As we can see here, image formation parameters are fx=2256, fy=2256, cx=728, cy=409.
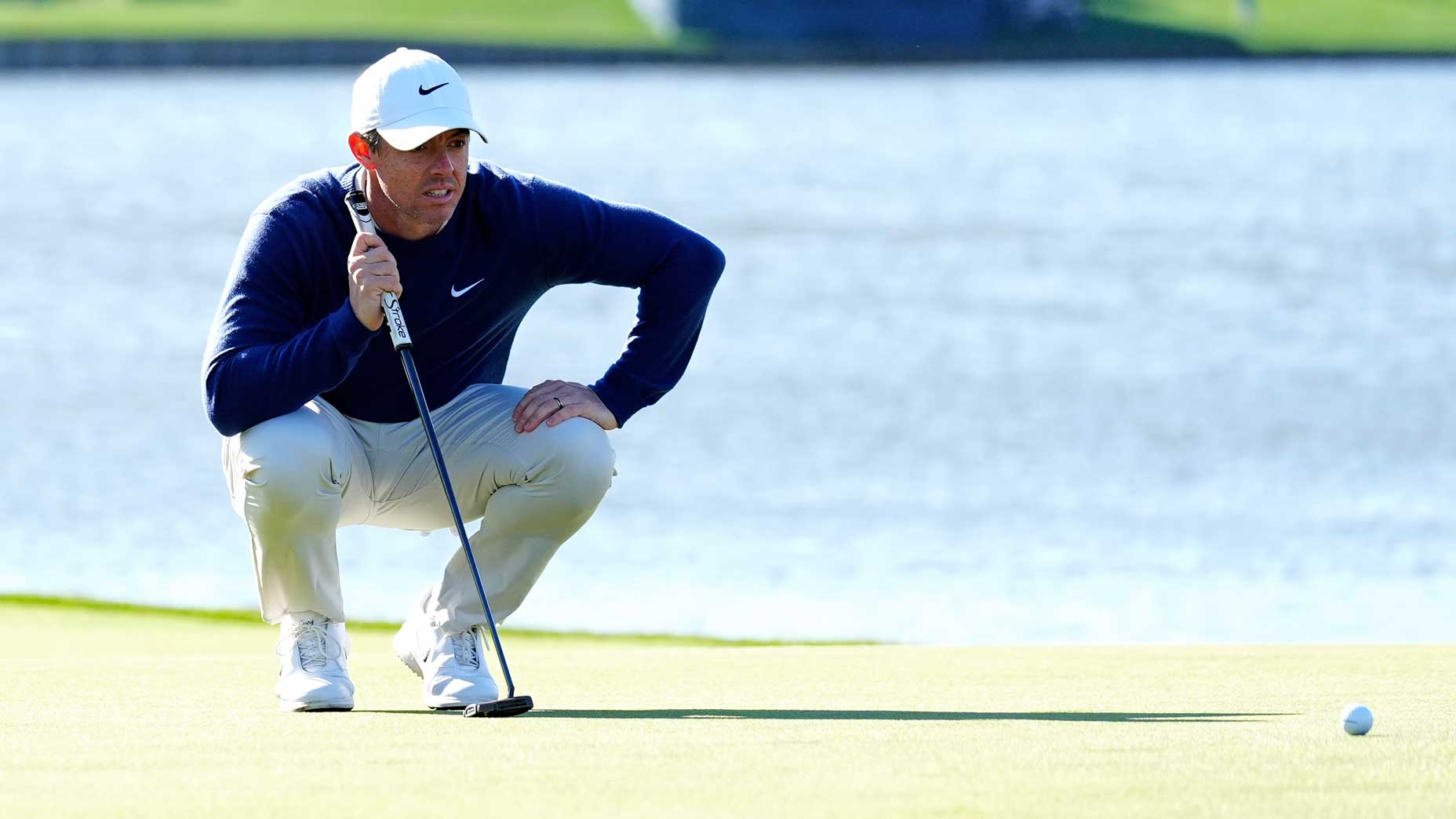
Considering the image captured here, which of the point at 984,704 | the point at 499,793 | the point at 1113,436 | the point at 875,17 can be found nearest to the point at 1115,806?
the point at 499,793

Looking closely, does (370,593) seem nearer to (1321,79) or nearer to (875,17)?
(875,17)

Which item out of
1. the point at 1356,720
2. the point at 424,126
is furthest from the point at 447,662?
the point at 1356,720

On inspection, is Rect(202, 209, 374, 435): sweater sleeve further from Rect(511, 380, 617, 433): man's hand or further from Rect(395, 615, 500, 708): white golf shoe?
Rect(395, 615, 500, 708): white golf shoe

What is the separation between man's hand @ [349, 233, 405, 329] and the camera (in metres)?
3.55

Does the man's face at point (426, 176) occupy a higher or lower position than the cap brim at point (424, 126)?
lower

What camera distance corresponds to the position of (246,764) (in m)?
3.00

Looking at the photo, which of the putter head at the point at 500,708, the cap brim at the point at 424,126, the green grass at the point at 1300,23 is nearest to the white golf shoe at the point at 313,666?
the putter head at the point at 500,708

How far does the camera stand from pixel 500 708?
11.7 feet

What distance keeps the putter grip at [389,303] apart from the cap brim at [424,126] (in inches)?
4.8

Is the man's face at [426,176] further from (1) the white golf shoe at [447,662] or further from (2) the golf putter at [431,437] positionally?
(1) the white golf shoe at [447,662]

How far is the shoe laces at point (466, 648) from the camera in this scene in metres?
3.85

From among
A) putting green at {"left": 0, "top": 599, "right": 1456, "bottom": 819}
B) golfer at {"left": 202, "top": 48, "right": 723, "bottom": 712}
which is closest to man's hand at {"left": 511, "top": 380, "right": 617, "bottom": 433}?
golfer at {"left": 202, "top": 48, "right": 723, "bottom": 712}

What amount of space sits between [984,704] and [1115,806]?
3.23 feet

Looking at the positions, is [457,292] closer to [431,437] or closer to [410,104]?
[431,437]
